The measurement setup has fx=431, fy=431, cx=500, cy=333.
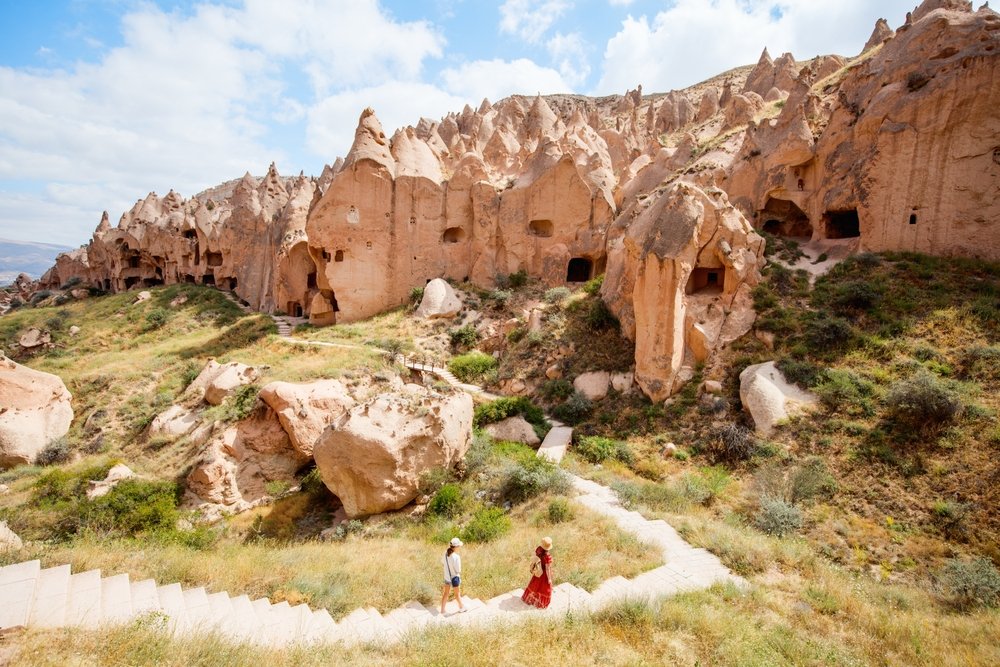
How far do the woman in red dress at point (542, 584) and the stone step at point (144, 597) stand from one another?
514cm

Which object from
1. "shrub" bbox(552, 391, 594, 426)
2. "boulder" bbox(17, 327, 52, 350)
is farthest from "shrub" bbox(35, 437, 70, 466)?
"shrub" bbox(552, 391, 594, 426)

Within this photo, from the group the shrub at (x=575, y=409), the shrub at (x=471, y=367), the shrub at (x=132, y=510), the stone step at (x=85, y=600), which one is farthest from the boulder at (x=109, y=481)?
the shrub at (x=575, y=409)

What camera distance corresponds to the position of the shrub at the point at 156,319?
2845 cm

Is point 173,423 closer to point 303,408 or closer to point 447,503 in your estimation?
point 303,408

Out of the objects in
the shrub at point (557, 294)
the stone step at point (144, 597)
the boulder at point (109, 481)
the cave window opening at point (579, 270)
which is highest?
the cave window opening at point (579, 270)

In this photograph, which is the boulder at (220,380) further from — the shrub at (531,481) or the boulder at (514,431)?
the shrub at (531,481)

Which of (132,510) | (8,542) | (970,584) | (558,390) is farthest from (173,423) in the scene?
(970,584)

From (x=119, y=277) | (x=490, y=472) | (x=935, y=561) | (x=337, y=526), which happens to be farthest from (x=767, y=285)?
(x=119, y=277)

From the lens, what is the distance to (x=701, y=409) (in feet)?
44.1

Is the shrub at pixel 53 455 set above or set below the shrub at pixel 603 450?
below

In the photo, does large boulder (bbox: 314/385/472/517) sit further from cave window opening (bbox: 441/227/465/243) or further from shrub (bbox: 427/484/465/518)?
cave window opening (bbox: 441/227/465/243)

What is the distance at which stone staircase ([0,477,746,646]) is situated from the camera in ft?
17.2

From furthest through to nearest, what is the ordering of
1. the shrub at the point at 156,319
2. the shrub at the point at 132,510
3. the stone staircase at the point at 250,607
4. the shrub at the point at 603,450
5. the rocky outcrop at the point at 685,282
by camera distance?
1. the shrub at the point at 156,319
2. the rocky outcrop at the point at 685,282
3. the shrub at the point at 603,450
4. the shrub at the point at 132,510
5. the stone staircase at the point at 250,607

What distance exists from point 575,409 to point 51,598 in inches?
516
